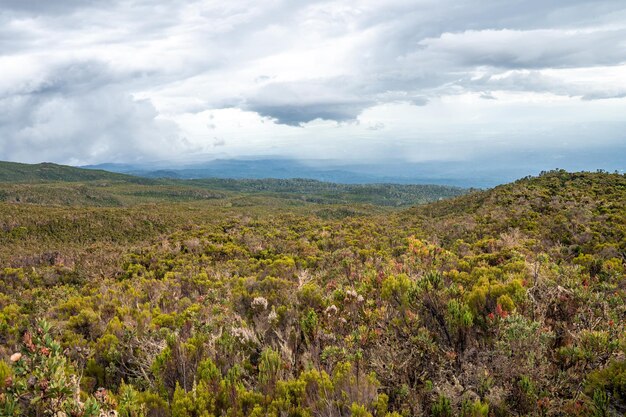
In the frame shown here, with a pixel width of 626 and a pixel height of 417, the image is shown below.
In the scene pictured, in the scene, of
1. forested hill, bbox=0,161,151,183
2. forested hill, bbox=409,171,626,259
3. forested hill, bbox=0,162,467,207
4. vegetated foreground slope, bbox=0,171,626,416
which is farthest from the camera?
forested hill, bbox=0,161,151,183

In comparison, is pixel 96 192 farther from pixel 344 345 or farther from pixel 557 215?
pixel 344 345

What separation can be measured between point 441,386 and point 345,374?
45.0 inches

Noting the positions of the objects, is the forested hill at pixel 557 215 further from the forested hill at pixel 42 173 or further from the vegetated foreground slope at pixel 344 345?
the forested hill at pixel 42 173

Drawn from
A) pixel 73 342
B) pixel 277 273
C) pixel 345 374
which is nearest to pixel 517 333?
pixel 345 374

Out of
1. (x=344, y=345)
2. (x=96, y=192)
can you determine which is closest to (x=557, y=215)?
(x=344, y=345)

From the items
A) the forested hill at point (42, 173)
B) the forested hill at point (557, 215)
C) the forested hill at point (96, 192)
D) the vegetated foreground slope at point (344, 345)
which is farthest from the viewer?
the forested hill at point (42, 173)

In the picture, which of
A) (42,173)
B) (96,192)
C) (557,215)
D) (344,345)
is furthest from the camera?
(42,173)

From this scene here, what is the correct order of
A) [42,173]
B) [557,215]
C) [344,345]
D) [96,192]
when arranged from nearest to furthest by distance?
[344,345], [557,215], [96,192], [42,173]

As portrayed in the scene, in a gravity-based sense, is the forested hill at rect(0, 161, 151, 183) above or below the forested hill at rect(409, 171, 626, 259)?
above

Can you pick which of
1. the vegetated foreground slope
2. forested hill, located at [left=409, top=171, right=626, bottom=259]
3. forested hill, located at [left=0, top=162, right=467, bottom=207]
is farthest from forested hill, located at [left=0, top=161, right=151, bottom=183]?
the vegetated foreground slope

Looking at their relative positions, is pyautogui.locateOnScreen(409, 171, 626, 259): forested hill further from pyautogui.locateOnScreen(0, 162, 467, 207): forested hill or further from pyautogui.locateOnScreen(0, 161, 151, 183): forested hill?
pyautogui.locateOnScreen(0, 161, 151, 183): forested hill

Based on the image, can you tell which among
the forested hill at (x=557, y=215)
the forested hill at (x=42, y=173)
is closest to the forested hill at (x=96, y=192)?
the forested hill at (x=42, y=173)

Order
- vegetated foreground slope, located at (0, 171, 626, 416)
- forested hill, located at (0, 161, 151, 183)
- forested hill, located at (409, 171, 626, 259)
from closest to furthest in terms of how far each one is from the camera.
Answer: vegetated foreground slope, located at (0, 171, 626, 416), forested hill, located at (409, 171, 626, 259), forested hill, located at (0, 161, 151, 183)

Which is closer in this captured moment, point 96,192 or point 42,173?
point 96,192
